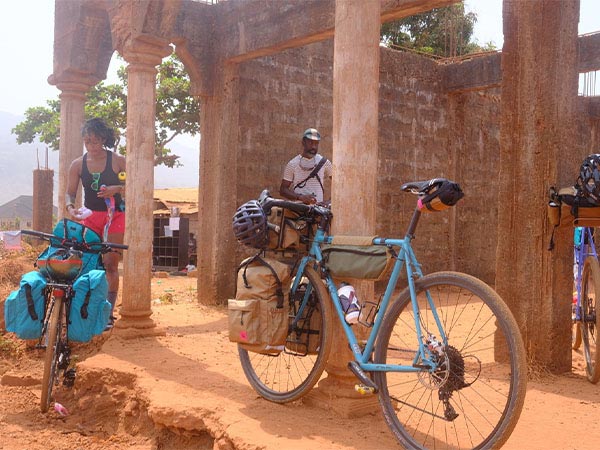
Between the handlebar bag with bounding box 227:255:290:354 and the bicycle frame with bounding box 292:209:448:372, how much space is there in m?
0.14

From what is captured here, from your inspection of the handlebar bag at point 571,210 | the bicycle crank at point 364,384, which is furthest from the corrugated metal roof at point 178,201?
the bicycle crank at point 364,384

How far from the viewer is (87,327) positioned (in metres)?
4.28

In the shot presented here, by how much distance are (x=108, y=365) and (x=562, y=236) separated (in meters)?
3.64

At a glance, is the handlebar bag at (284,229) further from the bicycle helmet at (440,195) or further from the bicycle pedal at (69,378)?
the bicycle pedal at (69,378)

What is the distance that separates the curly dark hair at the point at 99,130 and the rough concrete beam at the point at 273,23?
2.92 meters

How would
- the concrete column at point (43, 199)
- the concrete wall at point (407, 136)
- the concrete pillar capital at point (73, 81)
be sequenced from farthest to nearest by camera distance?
the concrete column at point (43, 199)
the concrete wall at point (407, 136)
the concrete pillar capital at point (73, 81)

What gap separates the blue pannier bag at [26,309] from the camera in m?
4.24

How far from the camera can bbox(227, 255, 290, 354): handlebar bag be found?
3559mm

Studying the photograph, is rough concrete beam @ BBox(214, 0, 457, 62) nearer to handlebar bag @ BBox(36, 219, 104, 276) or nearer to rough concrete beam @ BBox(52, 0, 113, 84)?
rough concrete beam @ BBox(52, 0, 113, 84)

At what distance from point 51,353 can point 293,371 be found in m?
1.72

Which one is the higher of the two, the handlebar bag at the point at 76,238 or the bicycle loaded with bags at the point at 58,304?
the handlebar bag at the point at 76,238

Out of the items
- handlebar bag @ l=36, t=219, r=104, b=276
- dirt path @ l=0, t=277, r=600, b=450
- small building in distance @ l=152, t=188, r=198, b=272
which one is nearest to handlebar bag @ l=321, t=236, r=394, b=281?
dirt path @ l=0, t=277, r=600, b=450

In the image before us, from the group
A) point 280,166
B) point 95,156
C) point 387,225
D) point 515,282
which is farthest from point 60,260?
point 387,225

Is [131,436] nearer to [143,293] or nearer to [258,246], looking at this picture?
[258,246]
